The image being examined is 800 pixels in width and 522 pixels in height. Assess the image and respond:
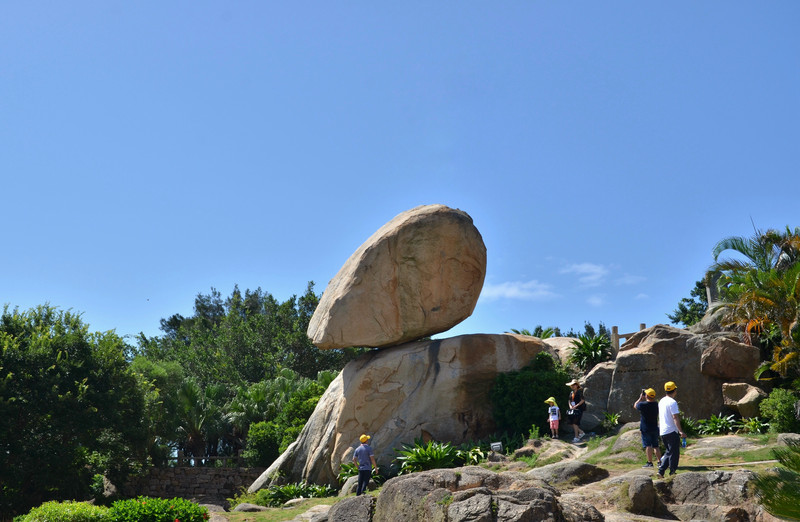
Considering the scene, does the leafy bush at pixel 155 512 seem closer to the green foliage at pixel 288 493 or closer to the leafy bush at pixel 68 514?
the leafy bush at pixel 68 514

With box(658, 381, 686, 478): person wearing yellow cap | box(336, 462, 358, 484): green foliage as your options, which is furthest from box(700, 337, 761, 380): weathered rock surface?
box(336, 462, 358, 484): green foliage

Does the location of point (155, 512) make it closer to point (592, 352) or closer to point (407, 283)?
point (407, 283)

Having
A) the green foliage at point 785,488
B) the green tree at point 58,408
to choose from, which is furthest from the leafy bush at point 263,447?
the green foliage at point 785,488

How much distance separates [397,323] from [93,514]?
1002 centimetres

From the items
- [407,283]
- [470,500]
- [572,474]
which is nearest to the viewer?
[470,500]

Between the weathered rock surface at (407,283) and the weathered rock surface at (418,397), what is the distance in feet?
2.75

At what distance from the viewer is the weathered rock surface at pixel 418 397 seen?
2120 centimetres

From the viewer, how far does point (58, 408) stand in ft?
76.4

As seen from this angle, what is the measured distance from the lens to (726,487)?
38.4 feet

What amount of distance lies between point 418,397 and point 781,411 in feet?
30.8

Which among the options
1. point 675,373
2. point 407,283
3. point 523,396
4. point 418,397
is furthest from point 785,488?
point 407,283

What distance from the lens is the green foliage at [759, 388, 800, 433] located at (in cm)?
1734

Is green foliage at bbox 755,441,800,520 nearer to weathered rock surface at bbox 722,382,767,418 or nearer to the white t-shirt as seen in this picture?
the white t-shirt

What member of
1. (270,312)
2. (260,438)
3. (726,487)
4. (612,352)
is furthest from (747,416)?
(270,312)
